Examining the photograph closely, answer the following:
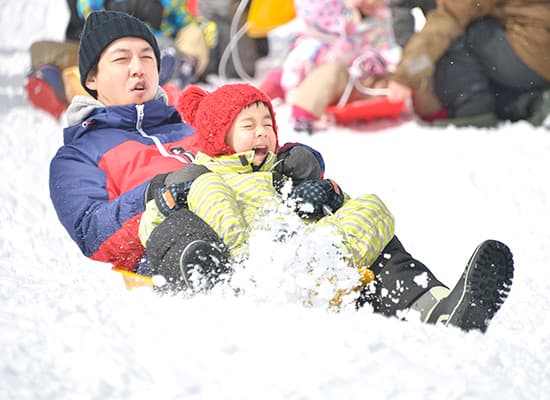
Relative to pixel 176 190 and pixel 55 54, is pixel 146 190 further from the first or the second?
pixel 55 54

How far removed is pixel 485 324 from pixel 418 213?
1429mm

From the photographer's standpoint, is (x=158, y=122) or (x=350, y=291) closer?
(x=350, y=291)

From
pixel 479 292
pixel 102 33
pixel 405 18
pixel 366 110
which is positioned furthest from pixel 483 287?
pixel 405 18

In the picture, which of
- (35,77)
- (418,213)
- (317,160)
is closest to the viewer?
(317,160)

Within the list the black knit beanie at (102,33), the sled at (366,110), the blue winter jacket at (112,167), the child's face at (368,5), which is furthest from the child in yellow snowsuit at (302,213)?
the child's face at (368,5)

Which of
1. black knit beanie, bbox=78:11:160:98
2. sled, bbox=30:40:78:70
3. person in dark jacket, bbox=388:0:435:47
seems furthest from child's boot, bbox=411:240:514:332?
sled, bbox=30:40:78:70

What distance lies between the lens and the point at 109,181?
2357 mm

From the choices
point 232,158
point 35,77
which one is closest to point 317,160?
point 232,158

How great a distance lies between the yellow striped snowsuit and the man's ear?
803 mm

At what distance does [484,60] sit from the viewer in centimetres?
409

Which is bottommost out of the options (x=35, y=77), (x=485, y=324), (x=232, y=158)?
(x=35, y=77)

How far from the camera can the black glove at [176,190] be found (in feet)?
6.40

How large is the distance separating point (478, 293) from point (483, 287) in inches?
0.7

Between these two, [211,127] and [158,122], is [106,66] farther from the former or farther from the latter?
[211,127]
